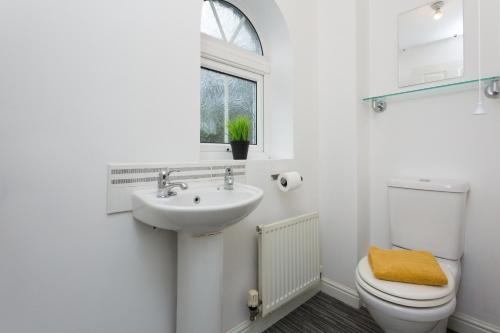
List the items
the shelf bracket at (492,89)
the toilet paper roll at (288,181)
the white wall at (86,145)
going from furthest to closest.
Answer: the toilet paper roll at (288,181)
the shelf bracket at (492,89)
the white wall at (86,145)

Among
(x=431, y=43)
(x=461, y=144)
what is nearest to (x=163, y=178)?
(x=461, y=144)

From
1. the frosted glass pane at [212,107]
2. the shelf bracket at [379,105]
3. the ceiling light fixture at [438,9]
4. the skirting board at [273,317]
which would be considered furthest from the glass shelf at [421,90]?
the skirting board at [273,317]

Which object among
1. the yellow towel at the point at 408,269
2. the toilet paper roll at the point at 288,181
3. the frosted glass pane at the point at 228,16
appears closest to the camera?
the yellow towel at the point at 408,269

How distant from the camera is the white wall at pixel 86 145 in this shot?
28.9 inches

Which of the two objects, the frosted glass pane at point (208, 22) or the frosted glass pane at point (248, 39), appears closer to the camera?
the frosted glass pane at point (208, 22)

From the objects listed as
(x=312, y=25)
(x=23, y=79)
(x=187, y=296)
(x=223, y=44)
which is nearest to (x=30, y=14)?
(x=23, y=79)

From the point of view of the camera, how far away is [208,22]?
4.86 ft

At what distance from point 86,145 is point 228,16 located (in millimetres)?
1260

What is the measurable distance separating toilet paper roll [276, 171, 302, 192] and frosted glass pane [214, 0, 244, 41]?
0.98 metres

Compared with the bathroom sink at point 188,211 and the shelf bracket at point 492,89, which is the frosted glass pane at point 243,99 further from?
the shelf bracket at point 492,89

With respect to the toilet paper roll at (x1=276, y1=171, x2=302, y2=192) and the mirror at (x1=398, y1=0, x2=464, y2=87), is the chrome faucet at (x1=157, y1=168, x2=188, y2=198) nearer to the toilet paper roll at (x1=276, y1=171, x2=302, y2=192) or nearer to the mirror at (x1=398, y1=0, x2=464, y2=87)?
the toilet paper roll at (x1=276, y1=171, x2=302, y2=192)

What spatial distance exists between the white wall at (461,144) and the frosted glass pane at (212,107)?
3.52ft

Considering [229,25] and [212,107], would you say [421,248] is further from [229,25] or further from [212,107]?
[229,25]

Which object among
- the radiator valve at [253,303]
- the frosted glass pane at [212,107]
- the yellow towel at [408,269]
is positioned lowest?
the radiator valve at [253,303]
